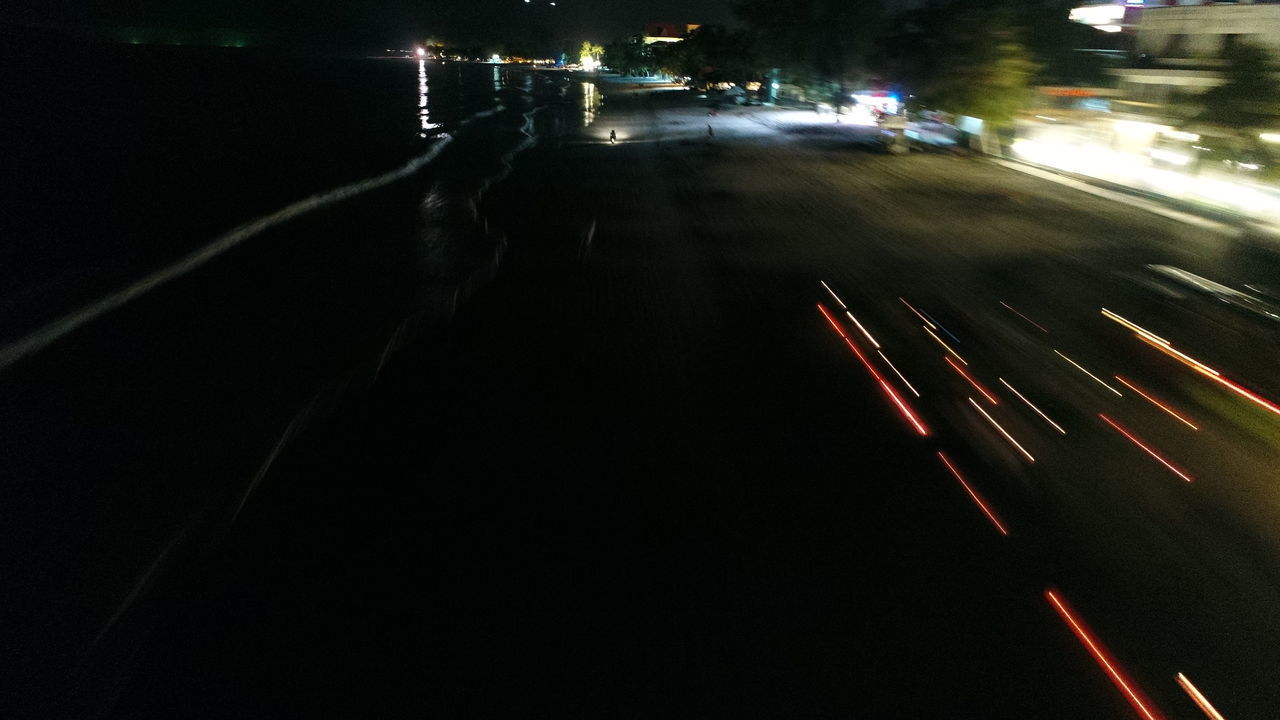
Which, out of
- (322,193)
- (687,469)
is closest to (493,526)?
(687,469)

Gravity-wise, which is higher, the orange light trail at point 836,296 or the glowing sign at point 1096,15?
the glowing sign at point 1096,15

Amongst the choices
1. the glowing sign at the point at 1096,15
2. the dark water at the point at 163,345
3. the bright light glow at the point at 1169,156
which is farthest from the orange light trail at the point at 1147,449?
the glowing sign at the point at 1096,15

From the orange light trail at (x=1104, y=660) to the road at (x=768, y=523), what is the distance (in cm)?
2

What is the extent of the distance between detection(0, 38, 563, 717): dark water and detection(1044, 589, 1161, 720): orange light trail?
4.48 meters

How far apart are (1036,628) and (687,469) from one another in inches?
88.1

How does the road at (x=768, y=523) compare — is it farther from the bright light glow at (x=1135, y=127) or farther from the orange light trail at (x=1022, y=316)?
the bright light glow at (x=1135, y=127)

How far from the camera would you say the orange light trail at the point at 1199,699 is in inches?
122

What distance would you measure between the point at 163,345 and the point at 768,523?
736cm

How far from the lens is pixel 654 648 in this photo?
3451 millimetres

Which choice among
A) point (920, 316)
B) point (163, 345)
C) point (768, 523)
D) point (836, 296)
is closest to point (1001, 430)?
point (768, 523)

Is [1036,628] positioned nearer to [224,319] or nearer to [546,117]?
[224,319]

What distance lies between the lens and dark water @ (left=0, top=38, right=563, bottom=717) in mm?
4180

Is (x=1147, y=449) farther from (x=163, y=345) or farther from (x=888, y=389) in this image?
(x=163, y=345)

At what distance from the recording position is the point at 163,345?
27.5 ft
